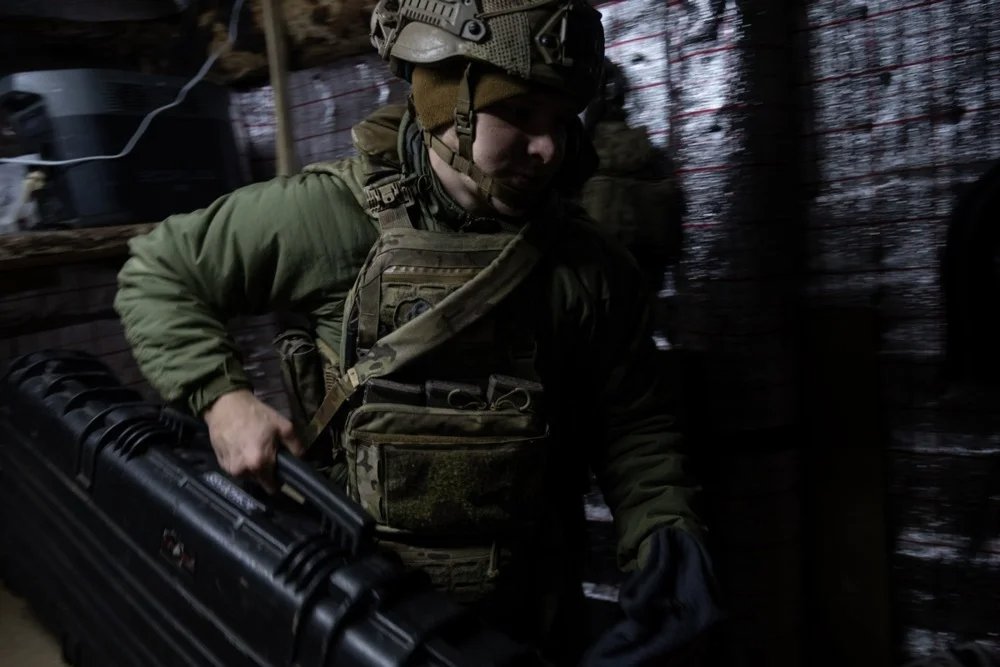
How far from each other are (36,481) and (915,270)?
193 cm

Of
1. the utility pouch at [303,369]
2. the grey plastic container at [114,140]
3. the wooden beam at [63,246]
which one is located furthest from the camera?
the grey plastic container at [114,140]

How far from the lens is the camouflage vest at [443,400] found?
1138 millimetres

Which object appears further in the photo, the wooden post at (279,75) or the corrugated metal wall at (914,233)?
the wooden post at (279,75)

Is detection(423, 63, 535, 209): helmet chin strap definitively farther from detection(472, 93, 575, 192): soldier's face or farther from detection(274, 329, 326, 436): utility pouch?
detection(274, 329, 326, 436): utility pouch

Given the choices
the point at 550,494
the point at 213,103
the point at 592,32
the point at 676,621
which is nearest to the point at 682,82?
the point at 592,32

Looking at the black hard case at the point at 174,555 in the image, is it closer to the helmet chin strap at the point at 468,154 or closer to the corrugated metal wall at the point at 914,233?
the helmet chin strap at the point at 468,154

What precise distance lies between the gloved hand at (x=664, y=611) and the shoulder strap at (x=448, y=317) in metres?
0.48

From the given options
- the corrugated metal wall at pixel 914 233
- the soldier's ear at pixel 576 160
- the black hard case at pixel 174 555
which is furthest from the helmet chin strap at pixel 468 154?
the corrugated metal wall at pixel 914 233

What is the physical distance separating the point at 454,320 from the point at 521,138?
1.03ft

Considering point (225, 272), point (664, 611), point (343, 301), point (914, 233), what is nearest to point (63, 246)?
point (225, 272)

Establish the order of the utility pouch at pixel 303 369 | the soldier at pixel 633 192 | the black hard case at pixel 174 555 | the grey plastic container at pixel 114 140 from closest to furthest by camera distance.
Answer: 1. the black hard case at pixel 174 555
2. the utility pouch at pixel 303 369
3. the soldier at pixel 633 192
4. the grey plastic container at pixel 114 140

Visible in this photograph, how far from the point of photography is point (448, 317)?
1.15 m

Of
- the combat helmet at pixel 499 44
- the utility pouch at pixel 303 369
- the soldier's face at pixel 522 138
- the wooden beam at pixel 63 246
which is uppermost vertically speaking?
the combat helmet at pixel 499 44

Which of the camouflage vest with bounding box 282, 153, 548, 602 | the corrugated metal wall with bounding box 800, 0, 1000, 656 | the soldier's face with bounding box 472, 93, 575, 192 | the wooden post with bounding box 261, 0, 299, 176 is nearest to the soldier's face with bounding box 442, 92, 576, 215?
the soldier's face with bounding box 472, 93, 575, 192
